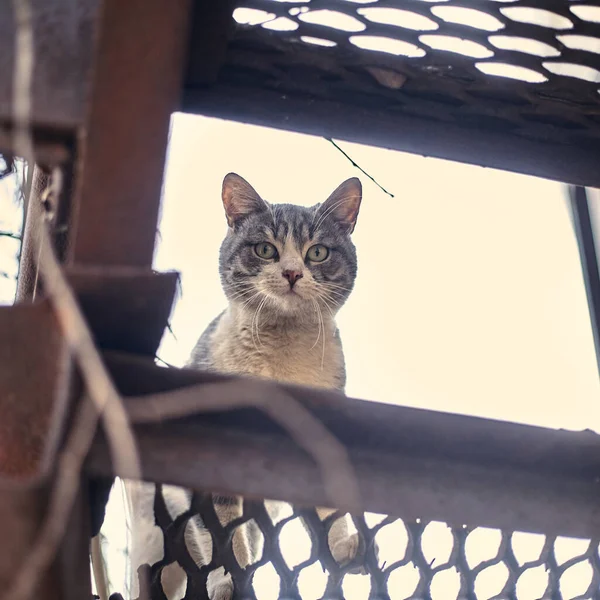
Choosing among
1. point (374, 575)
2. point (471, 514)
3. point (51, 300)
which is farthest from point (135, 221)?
point (374, 575)

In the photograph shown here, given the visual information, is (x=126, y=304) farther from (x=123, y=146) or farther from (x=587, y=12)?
(x=587, y=12)

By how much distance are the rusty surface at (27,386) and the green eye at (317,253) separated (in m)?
2.14

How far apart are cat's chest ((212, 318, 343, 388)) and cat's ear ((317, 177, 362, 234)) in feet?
1.81

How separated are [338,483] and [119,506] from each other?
1.23 meters

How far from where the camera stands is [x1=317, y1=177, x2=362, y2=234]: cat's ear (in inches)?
122

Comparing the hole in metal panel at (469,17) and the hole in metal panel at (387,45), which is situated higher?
the hole in metal panel at (469,17)

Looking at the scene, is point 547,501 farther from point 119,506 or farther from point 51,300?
point 119,506

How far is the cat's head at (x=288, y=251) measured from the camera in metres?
2.73

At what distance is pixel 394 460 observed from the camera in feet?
3.13

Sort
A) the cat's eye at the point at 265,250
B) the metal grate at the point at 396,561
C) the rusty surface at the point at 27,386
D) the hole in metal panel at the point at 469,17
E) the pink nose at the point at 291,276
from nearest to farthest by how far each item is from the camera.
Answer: the rusty surface at the point at 27,386 → the metal grate at the point at 396,561 → the hole in metal panel at the point at 469,17 → the pink nose at the point at 291,276 → the cat's eye at the point at 265,250

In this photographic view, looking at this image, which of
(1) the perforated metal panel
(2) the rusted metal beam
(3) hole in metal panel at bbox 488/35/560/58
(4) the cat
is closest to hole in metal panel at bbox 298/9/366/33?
(1) the perforated metal panel

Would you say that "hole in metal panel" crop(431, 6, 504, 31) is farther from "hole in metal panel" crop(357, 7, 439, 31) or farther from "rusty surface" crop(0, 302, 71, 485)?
"rusty surface" crop(0, 302, 71, 485)

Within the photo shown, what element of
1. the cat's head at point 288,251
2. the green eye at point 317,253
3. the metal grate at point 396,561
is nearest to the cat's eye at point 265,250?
the cat's head at point 288,251

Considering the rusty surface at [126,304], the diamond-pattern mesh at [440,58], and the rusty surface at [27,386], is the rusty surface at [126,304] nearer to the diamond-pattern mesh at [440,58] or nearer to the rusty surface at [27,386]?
the rusty surface at [27,386]
